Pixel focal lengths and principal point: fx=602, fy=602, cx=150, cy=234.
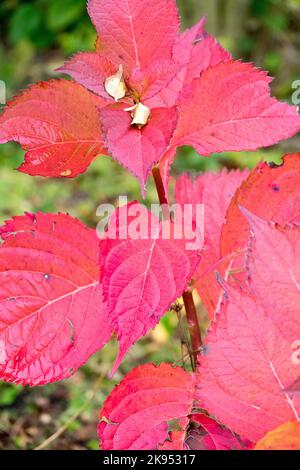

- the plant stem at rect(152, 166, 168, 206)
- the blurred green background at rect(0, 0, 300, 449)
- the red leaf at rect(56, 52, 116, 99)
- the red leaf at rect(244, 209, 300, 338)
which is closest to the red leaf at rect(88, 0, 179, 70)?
the red leaf at rect(56, 52, 116, 99)

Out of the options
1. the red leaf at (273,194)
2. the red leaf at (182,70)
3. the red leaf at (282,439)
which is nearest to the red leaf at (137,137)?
the red leaf at (182,70)

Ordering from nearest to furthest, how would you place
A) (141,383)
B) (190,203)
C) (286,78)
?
1. (141,383)
2. (190,203)
3. (286,78)

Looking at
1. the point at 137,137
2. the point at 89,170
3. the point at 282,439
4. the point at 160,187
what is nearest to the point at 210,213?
the point at 160,187

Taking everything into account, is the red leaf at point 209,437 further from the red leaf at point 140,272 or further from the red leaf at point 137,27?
the red leaf at point 137,27

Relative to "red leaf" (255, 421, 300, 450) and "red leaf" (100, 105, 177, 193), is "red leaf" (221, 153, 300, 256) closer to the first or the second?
"red leaf" (100, 105, 177, 193)

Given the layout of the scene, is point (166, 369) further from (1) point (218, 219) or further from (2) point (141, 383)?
(1) point (218, 219)

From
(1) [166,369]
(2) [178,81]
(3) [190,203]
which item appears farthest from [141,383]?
(2) [178,81]
